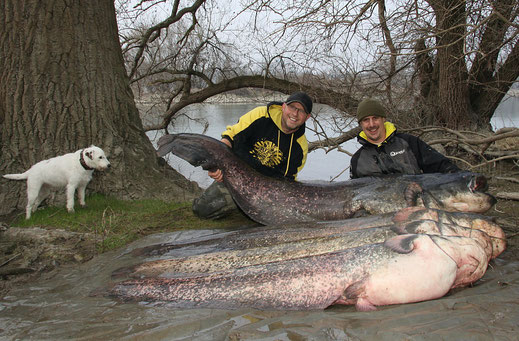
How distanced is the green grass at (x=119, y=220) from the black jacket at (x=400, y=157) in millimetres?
1744

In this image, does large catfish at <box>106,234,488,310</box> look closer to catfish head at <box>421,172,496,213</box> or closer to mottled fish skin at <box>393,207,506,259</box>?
mottled fish skin at <box>393,207,506,259</box>

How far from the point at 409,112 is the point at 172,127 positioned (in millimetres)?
6808

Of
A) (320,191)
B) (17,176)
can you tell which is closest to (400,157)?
(320,191)

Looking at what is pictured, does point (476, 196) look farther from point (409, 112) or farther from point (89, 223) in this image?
point (409, 112)

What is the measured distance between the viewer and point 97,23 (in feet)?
20.0

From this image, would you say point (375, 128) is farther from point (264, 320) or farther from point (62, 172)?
point (62, 172)

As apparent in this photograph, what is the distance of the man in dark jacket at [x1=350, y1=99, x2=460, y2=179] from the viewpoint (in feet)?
15.6

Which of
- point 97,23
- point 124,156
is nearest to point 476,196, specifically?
point 124,156

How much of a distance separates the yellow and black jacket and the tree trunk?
6.92 ft

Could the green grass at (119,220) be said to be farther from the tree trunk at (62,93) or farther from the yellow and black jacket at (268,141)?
the yellow and black jacket at (268,141)

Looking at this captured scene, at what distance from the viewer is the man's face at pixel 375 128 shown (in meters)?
4.82

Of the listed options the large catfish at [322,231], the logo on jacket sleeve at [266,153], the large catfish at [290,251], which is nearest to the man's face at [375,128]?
the logo on jacket sleeve at [266,153]

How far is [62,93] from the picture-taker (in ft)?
19.2

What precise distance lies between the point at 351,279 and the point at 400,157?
94.1 inches
